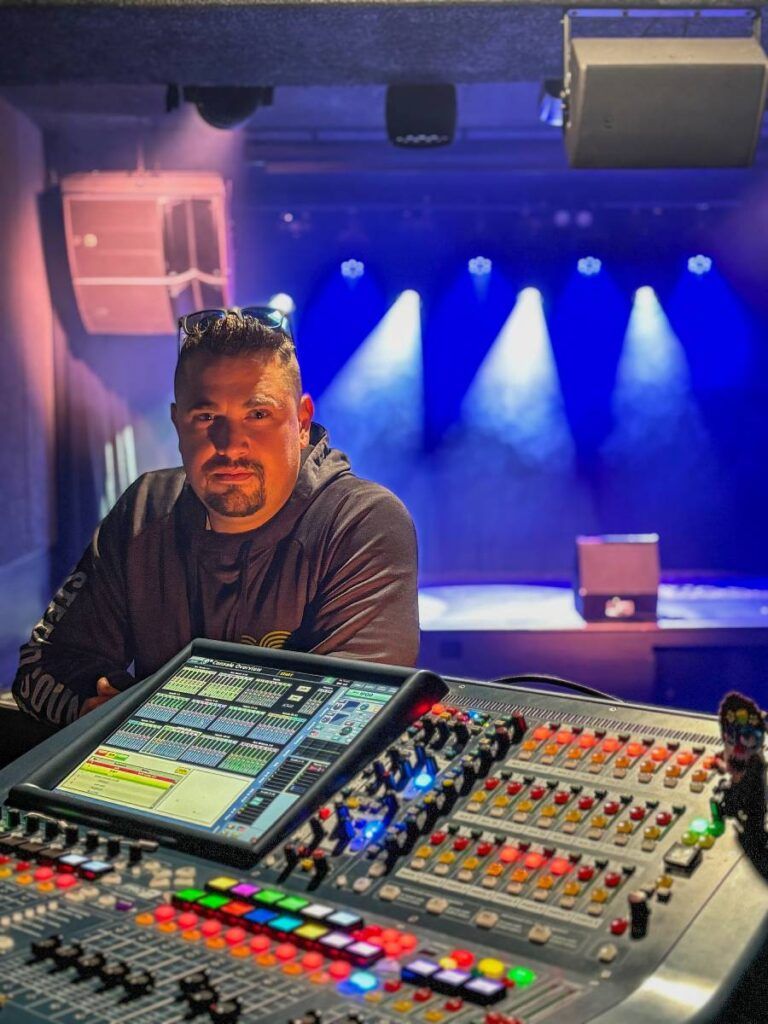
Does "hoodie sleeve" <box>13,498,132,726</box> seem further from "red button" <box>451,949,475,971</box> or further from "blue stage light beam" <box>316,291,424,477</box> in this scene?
"blue stage light beam" <box>316,291,424,477</box>

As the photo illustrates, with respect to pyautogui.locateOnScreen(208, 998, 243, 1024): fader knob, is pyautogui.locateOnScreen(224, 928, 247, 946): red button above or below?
below

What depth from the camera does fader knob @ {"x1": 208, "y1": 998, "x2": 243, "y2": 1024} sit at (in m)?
0.89

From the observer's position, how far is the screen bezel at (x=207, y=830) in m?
1.21

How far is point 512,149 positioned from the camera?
25.0 feet

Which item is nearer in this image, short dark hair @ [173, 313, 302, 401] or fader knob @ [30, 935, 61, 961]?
fader knob @ [30, 935, 61, 961]

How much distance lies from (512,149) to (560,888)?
23.3 feet

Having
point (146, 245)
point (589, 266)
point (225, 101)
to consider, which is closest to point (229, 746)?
point (225, 101)

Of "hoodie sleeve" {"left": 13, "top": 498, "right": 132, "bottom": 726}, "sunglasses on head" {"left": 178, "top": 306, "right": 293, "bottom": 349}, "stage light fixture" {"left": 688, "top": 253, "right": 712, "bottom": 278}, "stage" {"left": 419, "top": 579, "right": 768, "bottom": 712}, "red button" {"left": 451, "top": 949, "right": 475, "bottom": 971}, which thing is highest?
"stage light fixture" {"left": 688, "top": 253, "right": 712, "bottom": 278}

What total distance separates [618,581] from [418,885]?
555cm

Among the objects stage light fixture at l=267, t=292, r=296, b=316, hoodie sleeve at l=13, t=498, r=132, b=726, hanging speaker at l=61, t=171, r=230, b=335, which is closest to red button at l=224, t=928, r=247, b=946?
hoodie sleeve at l=13, t=498, r=132, b=726

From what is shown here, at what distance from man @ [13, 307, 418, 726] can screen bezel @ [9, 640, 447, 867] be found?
1.28m

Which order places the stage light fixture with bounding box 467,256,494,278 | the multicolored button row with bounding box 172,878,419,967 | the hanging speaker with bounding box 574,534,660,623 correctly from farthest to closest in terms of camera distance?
the stage light fixture with bounding box 467,256,494,278
the hanging speaker with bounding box 574,534,660,623
the multicolored button row with bounding box 172,878,419,967

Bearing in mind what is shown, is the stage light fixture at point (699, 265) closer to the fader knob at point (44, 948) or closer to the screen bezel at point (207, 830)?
the screen bezel at point (207, 830)

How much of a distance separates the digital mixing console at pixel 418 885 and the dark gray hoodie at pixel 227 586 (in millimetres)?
1399
